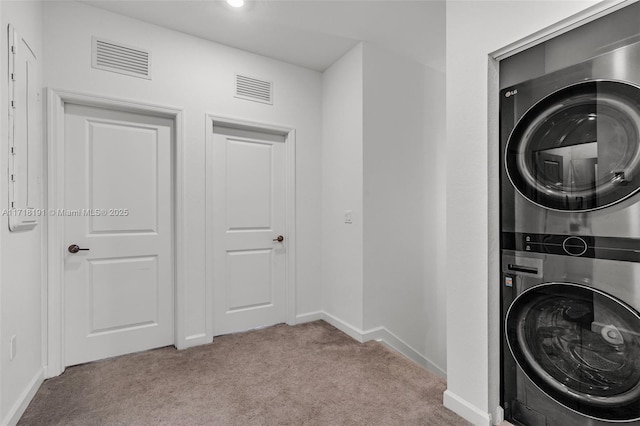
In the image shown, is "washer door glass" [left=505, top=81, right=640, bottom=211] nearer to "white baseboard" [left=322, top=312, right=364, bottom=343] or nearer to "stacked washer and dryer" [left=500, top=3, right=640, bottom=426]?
"stacked washer and dryer" [left=500, top=3, right=640, bottom=426]

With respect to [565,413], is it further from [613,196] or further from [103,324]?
[103,324]

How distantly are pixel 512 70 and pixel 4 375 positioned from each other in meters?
2.95

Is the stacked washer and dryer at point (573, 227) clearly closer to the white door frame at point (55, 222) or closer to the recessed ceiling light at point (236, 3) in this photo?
the recessed ceiling light at point (236, 3)

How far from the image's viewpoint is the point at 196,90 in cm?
278

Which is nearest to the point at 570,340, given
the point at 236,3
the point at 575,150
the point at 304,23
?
the point at 575,150

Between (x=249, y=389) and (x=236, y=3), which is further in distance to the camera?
(x=236, y=3)

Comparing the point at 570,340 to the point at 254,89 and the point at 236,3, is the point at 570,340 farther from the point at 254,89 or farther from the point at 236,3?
the point at 254,89

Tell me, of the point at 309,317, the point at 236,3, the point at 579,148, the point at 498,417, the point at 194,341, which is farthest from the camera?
the point at 309,317

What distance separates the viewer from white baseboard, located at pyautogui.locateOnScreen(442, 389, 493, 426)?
1.70m

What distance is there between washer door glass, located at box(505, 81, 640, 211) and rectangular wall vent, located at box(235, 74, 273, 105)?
2196 millimetres

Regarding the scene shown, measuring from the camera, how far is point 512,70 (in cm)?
164

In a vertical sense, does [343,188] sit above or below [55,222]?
above

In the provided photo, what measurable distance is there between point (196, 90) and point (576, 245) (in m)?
2.79

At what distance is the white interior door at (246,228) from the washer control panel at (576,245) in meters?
2.09
